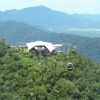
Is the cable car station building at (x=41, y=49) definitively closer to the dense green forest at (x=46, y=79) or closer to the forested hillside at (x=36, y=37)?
the dense green forest at (x=46, y=79)

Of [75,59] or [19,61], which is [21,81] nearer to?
[19,61]

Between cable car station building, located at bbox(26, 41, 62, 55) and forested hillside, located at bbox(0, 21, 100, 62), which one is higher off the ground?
cable car station building, located at bbox(26, 41, 62, 55)

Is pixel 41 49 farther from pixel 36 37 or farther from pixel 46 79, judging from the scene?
pixel 36 37

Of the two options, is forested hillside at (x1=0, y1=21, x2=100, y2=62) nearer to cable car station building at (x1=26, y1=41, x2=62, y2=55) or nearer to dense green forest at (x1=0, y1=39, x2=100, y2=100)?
cable car station building at (x1=26, y1=41, x2=62, y2=55)

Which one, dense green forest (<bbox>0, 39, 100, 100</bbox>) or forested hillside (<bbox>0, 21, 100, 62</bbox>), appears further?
forested hillside (<bbox>0, 21, 100, 62</bbox>)

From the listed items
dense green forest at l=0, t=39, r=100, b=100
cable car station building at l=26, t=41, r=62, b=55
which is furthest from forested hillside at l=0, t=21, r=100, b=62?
dense green forest at l=0, t=39, r=100, b=100

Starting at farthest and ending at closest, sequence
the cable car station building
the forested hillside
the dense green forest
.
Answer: the forested hillside
the cable car station building
the dense green forest

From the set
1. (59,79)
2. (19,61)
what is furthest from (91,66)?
(19,61)

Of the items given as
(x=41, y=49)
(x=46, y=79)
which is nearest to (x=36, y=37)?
(x=41, y=49)

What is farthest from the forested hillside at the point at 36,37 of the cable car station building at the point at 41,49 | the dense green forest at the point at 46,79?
the dense green forest at the point at 46,79
